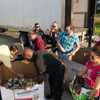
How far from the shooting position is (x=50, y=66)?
1996 millimetres

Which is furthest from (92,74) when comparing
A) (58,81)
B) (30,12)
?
(30,12)

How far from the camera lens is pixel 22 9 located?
6367 millimetres

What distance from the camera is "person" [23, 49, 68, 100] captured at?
184 cm

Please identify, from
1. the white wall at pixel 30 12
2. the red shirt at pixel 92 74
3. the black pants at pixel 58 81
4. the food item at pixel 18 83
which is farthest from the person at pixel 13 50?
the white wall at pixel 30 12

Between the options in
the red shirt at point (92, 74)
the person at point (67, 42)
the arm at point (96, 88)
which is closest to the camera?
the arm at point (96, 88)

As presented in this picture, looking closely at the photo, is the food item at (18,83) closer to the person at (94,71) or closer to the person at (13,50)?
the person at (13,50)

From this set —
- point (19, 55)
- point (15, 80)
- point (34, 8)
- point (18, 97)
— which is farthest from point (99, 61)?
point (34, 8)

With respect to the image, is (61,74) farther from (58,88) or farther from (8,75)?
(8,75)

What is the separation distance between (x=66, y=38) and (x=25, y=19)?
165 inches

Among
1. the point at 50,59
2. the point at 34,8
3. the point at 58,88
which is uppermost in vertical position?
the point at 34,8

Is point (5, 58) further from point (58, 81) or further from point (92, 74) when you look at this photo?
point (92, 74)

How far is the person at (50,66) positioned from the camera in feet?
6.04

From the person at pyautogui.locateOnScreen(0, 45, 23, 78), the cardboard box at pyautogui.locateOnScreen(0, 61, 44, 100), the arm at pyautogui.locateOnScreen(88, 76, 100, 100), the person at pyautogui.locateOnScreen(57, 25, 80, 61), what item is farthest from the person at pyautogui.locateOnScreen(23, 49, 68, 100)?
the person at pyautogui.locateOnScreen(57, 25, 80, 61)

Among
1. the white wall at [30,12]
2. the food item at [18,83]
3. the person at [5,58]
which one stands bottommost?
the food item at [18,83]
